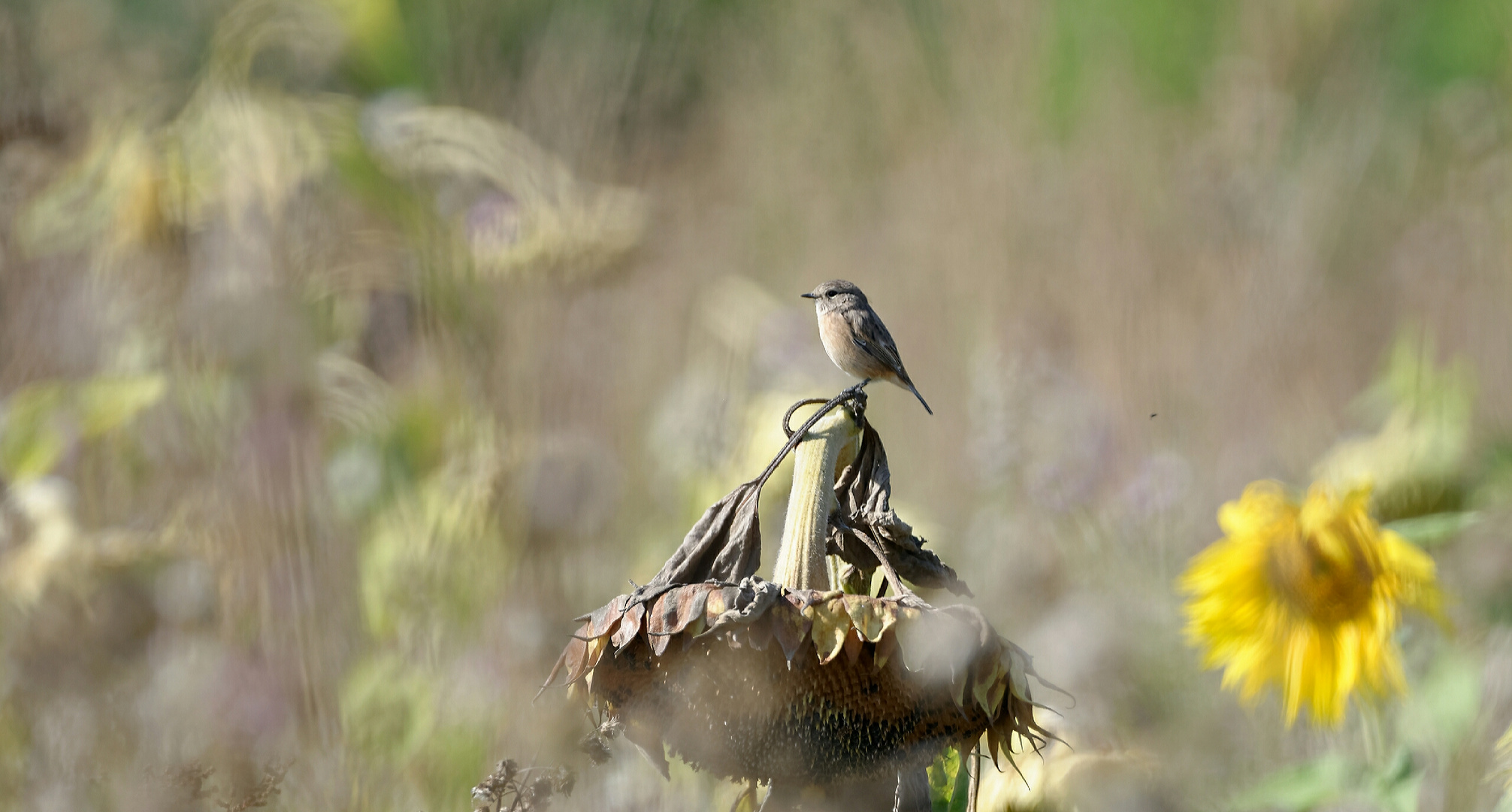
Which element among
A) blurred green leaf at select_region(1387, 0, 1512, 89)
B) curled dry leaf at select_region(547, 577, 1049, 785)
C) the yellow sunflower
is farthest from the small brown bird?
blurred green leaf at select_region(1387, 0, 1512, 89)

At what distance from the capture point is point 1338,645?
0.94 metres

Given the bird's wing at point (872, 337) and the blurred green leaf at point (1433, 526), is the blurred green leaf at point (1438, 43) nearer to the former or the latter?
the blurred green leaf at point (1433, 526)

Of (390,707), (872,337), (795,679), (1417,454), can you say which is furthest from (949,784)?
(390,707)

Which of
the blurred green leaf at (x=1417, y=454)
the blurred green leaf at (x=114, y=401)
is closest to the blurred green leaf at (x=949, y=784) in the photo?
the blurred green leaf at (x=1417, y=454)

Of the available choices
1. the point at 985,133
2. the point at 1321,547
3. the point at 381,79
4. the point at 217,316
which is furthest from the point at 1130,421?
the point at 217,316

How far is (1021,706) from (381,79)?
1113mm

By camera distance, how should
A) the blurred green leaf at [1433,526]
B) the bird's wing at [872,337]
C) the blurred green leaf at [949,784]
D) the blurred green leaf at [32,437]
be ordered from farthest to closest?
1. the blurred green leaf at [32,437]
2. the blurred green leaf at [1433,526]
3. the bird's wing at [872,337]
4. the blurred green leaf at [949,784]

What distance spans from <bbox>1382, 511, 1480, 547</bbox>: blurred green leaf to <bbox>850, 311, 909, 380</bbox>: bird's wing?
1.47 ft

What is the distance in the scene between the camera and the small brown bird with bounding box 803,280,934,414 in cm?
76

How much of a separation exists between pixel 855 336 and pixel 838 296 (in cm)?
4

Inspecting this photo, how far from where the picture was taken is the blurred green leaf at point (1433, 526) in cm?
87

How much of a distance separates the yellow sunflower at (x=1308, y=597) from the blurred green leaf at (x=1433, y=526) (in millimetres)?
15

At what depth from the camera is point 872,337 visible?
29.9 inches

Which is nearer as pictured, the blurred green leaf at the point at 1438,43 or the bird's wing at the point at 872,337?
the bird's wing at the point at 872,337
